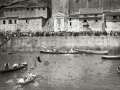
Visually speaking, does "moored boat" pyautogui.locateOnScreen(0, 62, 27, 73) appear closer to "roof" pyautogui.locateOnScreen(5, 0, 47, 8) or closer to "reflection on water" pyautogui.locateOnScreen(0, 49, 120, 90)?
"reflection on water" pyautogui.locateOnScreen(0, 49, 120, 90)

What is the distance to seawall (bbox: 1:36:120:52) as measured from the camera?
48812 millimetres

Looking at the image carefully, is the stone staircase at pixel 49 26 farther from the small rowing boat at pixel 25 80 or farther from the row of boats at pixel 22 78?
the small rowing boat at pixel 25 80

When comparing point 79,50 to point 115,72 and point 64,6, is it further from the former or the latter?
point 64,6

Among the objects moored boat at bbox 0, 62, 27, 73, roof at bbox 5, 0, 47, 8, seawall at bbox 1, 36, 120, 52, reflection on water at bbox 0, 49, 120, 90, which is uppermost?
roof at bbox 5, 0, 47, 8

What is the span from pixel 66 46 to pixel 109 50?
32.8 feet

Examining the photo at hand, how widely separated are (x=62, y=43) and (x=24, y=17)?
826 inches

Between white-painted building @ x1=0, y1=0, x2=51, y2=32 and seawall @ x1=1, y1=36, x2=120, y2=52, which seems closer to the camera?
seawall @ x1=1, y1=36, x2=120, y2=52

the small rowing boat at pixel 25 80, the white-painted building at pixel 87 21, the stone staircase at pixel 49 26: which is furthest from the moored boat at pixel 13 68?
the stone staircase at pixel 49 26

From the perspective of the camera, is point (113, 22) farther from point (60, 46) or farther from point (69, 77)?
point (69, 77)

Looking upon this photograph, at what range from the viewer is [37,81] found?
26.2 meters

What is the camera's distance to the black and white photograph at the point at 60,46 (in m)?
26.2

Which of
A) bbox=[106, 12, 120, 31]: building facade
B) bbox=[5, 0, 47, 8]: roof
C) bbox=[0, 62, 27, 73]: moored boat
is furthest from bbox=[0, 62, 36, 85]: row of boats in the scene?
bbox=[5, 0, 47, 8]: roof

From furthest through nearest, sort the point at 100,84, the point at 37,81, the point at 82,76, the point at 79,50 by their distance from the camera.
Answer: the point at 79,50 < the point at 82,76 < the point at 37,81 < the point at 100,84

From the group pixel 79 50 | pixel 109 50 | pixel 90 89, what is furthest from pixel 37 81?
pixel 109 50
